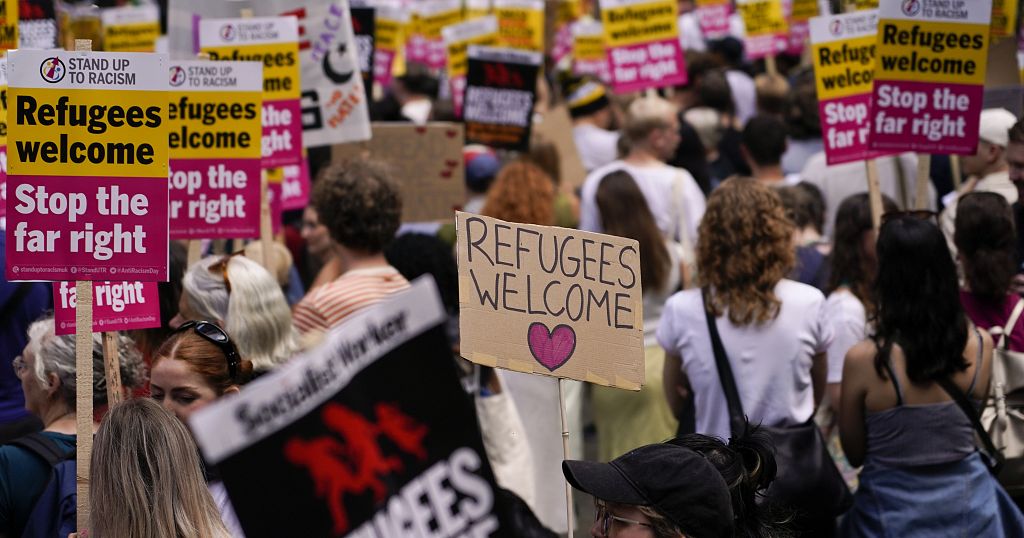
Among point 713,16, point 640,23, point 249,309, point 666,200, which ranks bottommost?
point 249,309

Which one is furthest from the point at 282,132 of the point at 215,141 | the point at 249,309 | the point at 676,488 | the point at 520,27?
the point at 520,27

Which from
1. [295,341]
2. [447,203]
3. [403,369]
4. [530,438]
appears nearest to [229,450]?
[403,369]

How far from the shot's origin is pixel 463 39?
1177cm

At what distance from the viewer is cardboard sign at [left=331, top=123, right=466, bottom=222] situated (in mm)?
8453

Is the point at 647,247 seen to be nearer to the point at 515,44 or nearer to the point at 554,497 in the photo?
the point at 554,497

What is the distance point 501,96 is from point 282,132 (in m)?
3.52

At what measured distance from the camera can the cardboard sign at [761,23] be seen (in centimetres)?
1309

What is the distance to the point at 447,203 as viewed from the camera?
334 inches

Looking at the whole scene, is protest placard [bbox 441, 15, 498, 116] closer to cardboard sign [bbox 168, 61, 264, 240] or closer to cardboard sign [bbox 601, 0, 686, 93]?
cardboard sign [bbox 601, 0, 686, 93]

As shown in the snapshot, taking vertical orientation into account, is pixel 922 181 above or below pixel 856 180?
above

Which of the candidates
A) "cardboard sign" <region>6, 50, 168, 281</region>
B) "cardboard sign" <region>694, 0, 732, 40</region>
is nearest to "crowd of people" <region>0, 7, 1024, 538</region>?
"cardboard sign" <region>6, 50, 168, 281</region>

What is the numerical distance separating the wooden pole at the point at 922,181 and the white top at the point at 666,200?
1.56 meters

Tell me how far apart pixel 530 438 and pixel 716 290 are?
190 cm

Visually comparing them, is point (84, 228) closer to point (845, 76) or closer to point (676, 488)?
point (676, 488)
